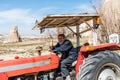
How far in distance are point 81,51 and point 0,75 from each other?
2.10 meters

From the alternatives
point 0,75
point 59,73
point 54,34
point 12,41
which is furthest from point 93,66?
point 12,41

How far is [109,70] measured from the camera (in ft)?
31.4

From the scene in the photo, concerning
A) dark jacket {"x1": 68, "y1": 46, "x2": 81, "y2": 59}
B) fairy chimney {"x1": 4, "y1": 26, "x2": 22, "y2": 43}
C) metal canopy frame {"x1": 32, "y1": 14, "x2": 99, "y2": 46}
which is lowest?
fairy chimney {"x1": 4, "y1": 26, "x2": 22, "y2": 43}

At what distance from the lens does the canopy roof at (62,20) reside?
9800 millimetres

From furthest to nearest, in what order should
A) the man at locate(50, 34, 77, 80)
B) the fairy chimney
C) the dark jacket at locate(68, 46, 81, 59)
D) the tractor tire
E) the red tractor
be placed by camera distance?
the fairy chimney
the dark jacket at locate(68, 46, 81, 59)
the man at locate(50, 34, 77, 80)
the red tractor
the tractor tire

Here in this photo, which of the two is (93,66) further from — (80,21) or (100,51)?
(80,21)

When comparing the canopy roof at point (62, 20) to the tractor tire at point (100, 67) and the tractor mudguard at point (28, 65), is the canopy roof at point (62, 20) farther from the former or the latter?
the tractor tire at point (100, 67)

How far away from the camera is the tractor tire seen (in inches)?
350

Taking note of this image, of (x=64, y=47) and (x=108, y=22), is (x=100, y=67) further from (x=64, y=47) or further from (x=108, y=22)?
(x=108, y=22)

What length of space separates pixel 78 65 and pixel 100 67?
1.97 ft

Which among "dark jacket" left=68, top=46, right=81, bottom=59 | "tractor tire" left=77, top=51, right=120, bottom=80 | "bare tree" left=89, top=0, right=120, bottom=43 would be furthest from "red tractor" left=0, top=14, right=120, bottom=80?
"bare tree" left=89, top=0, right=120, bottom=43

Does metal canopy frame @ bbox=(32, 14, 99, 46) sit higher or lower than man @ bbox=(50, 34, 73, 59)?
higher

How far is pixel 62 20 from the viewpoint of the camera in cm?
1047

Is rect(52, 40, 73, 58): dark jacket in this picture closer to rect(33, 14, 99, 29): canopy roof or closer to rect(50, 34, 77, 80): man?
rect(50, 34, 77, 80): man
